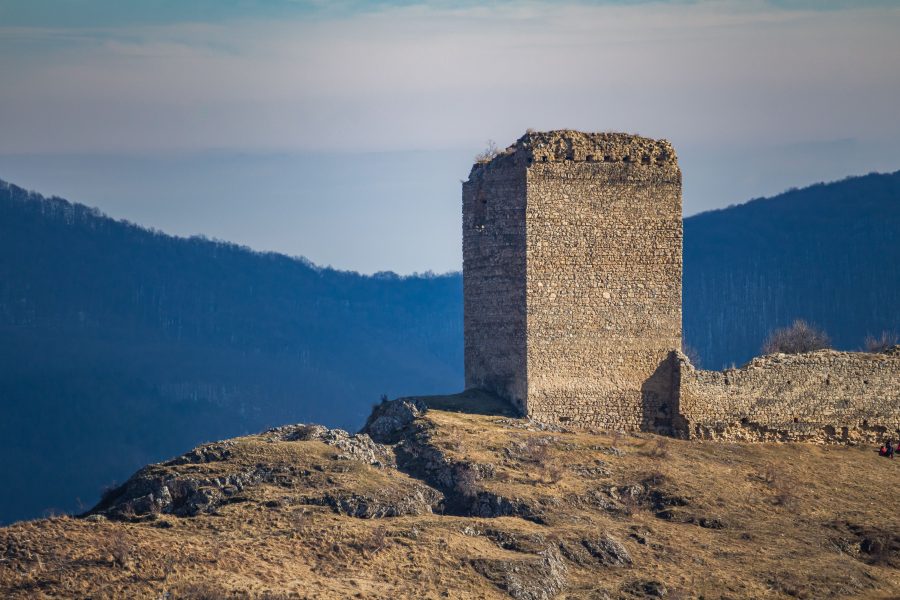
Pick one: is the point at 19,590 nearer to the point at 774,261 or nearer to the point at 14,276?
the point at 14,276

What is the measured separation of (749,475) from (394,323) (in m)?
56.7

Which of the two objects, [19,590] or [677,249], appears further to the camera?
[677,249]

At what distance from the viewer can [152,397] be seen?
217ft

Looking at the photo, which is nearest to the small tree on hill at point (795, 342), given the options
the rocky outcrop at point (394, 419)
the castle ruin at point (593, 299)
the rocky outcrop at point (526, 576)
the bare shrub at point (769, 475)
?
the castle ruin at point (593, 299)

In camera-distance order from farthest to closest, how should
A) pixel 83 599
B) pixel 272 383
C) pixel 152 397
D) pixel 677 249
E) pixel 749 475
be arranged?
pixel 272 383 < pixel 152 397 < pixel 677 249 < pixel 749 475 < pixel 83 599

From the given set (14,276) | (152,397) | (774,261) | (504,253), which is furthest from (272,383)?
(504,253)

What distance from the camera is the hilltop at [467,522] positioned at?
68.7ft

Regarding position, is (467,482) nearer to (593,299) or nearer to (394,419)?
(394,419)

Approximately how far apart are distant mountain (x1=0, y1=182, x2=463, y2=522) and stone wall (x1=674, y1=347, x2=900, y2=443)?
91.9 ft

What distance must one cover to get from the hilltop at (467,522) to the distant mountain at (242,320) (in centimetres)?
2872

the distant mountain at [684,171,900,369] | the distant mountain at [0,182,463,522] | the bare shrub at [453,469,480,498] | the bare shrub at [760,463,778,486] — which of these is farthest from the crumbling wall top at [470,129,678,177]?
the distant mountain at [684,171,900,369]

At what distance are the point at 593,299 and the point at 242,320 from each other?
51.7 metres

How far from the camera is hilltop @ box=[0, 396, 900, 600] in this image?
2095 centimetres

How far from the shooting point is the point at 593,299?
29.7m
